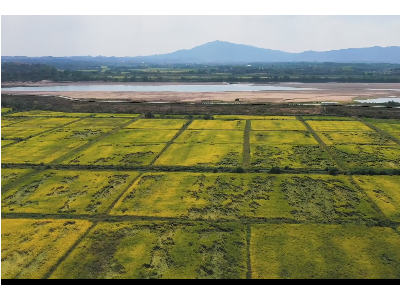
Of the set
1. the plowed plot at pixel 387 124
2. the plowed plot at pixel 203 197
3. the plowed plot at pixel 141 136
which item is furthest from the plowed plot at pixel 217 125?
the plowed plot at pixel 387 124

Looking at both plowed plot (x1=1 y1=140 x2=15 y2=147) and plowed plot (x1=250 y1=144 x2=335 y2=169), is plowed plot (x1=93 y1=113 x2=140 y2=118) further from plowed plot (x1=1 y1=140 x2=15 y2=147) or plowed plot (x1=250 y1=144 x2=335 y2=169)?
plowed plot (x1=250 y1=144 x2=335 y2=169)

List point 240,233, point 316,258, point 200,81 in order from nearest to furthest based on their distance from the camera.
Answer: point 316,258 < point 240,233 < point 200,81

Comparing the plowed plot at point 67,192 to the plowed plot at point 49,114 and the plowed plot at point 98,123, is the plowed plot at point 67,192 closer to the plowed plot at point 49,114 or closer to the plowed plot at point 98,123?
the plowed plot at point 98,123

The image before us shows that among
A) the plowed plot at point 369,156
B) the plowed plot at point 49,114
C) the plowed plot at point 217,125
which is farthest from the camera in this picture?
the plowed plot at point 49,114

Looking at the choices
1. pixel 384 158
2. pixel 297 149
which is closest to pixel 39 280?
pixel 297 149

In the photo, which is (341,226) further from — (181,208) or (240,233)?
(181,208)

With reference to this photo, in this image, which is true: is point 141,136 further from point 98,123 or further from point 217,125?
point 217,125
